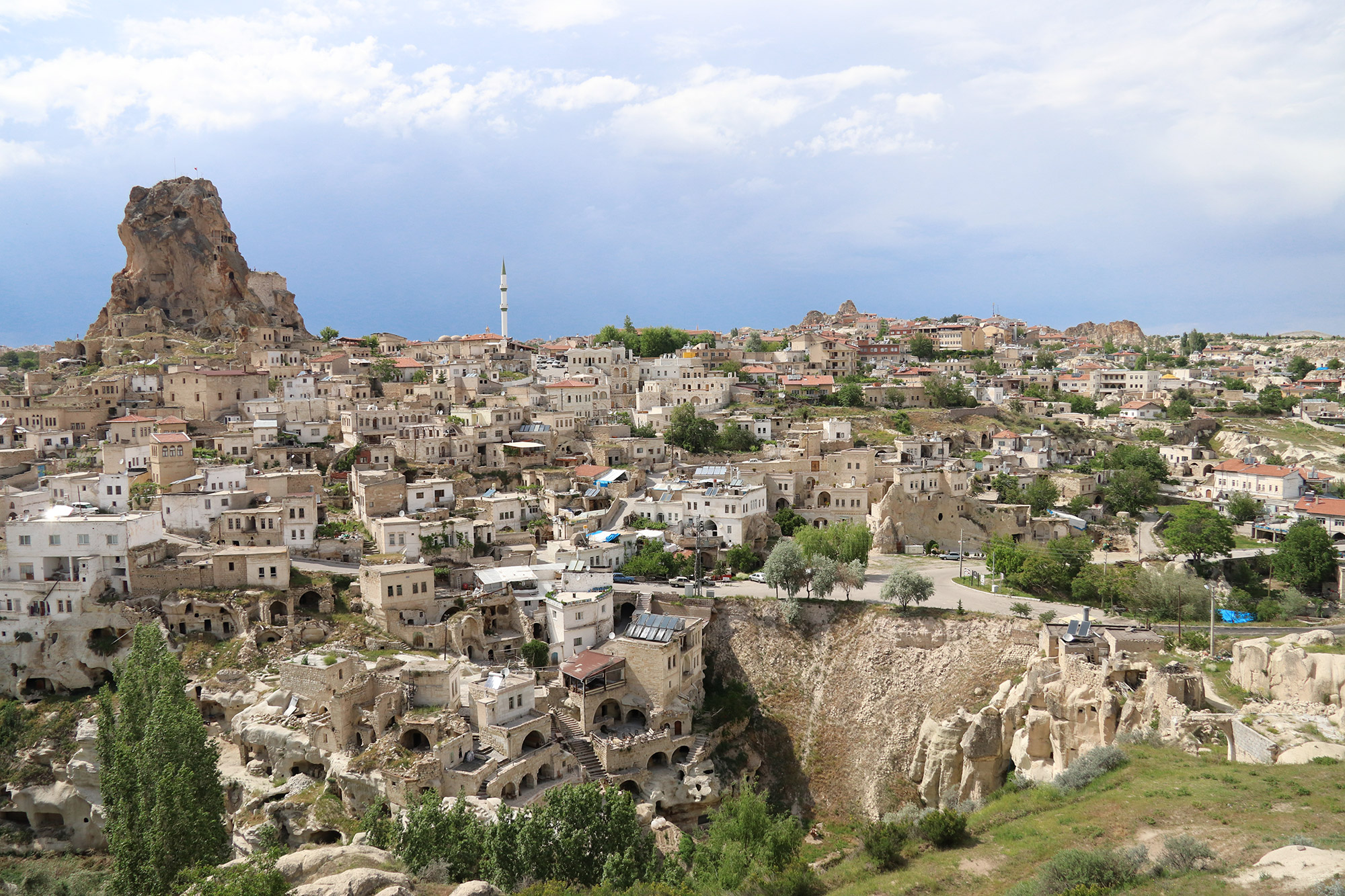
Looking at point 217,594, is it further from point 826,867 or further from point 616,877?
point 826,867

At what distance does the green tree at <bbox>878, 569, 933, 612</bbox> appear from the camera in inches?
1425

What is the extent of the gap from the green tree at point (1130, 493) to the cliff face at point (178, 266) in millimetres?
65885

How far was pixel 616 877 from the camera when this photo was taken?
66.6 ft

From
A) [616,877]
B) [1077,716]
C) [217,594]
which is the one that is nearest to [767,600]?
[1077,716]

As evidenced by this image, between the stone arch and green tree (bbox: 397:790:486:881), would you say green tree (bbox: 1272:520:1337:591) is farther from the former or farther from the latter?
green tree (bbox: 397:790:486:881)

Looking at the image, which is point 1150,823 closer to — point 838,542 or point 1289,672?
point 1289,672

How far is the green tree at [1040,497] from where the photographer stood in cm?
5109

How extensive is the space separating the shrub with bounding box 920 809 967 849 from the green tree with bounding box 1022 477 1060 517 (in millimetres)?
33807

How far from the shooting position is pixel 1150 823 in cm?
1761

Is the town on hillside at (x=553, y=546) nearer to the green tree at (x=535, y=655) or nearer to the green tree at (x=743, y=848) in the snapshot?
the green tree at (x=535, y=655)

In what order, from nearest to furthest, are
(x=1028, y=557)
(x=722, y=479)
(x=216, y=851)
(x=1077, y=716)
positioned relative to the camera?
(x=216, y=851) < (x=1077, y=716) < (x=1028, y=557) < (x=722, y=479)

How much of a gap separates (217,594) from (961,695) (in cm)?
2916

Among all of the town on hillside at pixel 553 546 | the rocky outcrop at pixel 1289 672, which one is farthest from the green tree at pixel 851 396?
the rocky outcrop at pixel 1289 672

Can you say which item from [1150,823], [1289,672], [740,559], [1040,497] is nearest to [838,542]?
[740,559]
